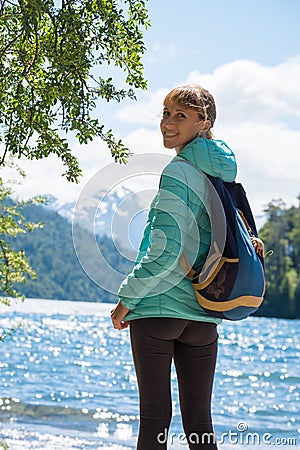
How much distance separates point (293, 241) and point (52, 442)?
65311mm

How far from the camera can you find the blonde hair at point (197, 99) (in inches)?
126

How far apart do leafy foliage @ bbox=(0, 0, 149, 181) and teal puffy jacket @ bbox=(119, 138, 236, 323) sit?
18.6 inches

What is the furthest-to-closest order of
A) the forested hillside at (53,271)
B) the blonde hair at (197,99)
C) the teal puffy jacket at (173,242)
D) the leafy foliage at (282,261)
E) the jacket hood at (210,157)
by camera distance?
the forested hillside at (53,271)
the leafy foliage at (282,261)
the blonde hair at (197,99)
the jacket hood at (210,157)
the teal puffy jacket at (173,242)

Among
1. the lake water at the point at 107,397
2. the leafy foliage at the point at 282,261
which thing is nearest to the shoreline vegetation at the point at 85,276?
the leafy foliage at the point at 282,261

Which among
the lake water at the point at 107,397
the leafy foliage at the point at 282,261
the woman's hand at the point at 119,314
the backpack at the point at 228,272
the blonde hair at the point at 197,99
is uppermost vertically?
the leafy foliage at the point at 282,261

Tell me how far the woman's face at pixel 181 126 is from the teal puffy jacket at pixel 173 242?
4.8 inches

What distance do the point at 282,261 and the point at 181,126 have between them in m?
69.9

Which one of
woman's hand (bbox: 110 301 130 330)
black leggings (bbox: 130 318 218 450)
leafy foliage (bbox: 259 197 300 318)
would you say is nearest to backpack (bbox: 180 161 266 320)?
black leggings (bbox: 130 318 218 450)

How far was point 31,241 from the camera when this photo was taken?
324 feet

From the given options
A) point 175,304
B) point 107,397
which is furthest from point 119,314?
point 107,397

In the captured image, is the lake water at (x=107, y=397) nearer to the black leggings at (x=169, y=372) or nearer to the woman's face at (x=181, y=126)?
the black leggings at (x=169, y=372)

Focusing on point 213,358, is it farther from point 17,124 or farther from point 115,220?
point 17,124

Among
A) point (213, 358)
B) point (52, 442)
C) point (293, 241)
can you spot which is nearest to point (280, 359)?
point (52, 442)

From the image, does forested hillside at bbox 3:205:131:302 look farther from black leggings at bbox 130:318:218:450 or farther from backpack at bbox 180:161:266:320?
backpack at bbox 180:161:266:320
